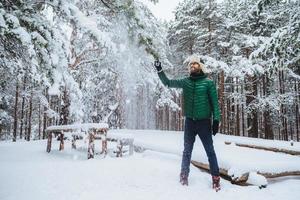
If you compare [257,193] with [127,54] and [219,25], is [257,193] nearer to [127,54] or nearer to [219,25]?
[127,54]

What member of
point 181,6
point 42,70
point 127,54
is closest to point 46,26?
point 42,70

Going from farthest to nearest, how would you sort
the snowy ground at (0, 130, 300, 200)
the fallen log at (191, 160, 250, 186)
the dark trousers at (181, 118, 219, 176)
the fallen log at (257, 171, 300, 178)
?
the fallen log at (257, 171, 300, 178) < the fallen log at (191, 160, 250, 186) < the dark trousers at (181, 118, 219, 176) < the snowy ground at (0, 130, 300, 200)

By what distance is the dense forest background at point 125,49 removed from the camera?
544 cm

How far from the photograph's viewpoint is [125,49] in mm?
8664

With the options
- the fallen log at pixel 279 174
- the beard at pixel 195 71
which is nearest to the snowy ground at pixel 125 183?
the fallen log at pixel 279 174

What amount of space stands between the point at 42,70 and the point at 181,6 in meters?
26.1

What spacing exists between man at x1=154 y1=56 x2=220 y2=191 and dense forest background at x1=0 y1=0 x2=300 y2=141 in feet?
6.10

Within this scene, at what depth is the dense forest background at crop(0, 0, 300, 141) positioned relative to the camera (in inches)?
214

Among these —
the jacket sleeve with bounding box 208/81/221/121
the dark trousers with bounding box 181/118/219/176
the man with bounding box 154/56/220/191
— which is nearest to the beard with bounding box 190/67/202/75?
the man with bounding box 154/56/220/191

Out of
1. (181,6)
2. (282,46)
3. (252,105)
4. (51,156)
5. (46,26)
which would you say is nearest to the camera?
(46,26)

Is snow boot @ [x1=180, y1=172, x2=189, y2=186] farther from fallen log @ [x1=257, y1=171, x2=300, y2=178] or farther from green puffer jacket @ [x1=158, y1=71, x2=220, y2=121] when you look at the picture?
fallen log @ [x1=257, y1=171, x2=300, y2=178]

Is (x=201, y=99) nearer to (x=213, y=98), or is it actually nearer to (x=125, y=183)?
(x=213, y=98)

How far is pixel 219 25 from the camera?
24484mm

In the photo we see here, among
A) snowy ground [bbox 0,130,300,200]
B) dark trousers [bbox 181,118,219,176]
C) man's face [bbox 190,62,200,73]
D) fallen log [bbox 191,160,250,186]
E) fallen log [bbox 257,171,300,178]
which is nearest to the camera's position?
snowy ground [bbox 0,130,300,200]
